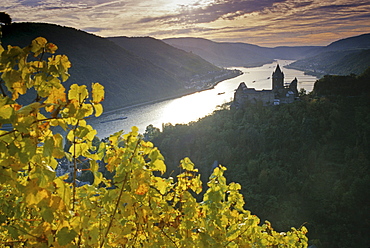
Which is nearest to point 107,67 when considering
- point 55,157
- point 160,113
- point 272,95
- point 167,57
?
point 160,113

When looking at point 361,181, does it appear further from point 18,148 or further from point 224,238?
point 18,148

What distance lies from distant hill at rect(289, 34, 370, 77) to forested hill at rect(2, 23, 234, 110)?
34.2 m

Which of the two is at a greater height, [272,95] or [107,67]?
[272,95]

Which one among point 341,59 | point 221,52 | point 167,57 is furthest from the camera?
point 221,52

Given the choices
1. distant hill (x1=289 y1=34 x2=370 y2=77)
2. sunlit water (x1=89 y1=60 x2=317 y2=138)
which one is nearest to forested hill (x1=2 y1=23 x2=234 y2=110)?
sunlit water (x1=89 y1=60 x2=317 y2=138)

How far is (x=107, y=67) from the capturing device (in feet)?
194

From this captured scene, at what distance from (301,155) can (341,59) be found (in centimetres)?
7524

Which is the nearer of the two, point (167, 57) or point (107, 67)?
point (107, 67)

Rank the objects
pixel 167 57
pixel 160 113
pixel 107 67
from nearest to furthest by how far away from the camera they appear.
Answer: pixel 160 113, pixel 107 67, pixel 167 57

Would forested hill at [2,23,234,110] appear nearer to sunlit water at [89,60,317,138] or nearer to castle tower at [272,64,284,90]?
sunlit water at [89,60,317,138]

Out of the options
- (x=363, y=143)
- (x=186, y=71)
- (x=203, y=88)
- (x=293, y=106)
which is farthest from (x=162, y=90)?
(x=363, y=143)

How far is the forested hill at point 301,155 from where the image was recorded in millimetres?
13289

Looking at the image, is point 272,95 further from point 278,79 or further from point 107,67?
point 107,67

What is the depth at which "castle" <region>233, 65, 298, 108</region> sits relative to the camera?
22820 millimetres
